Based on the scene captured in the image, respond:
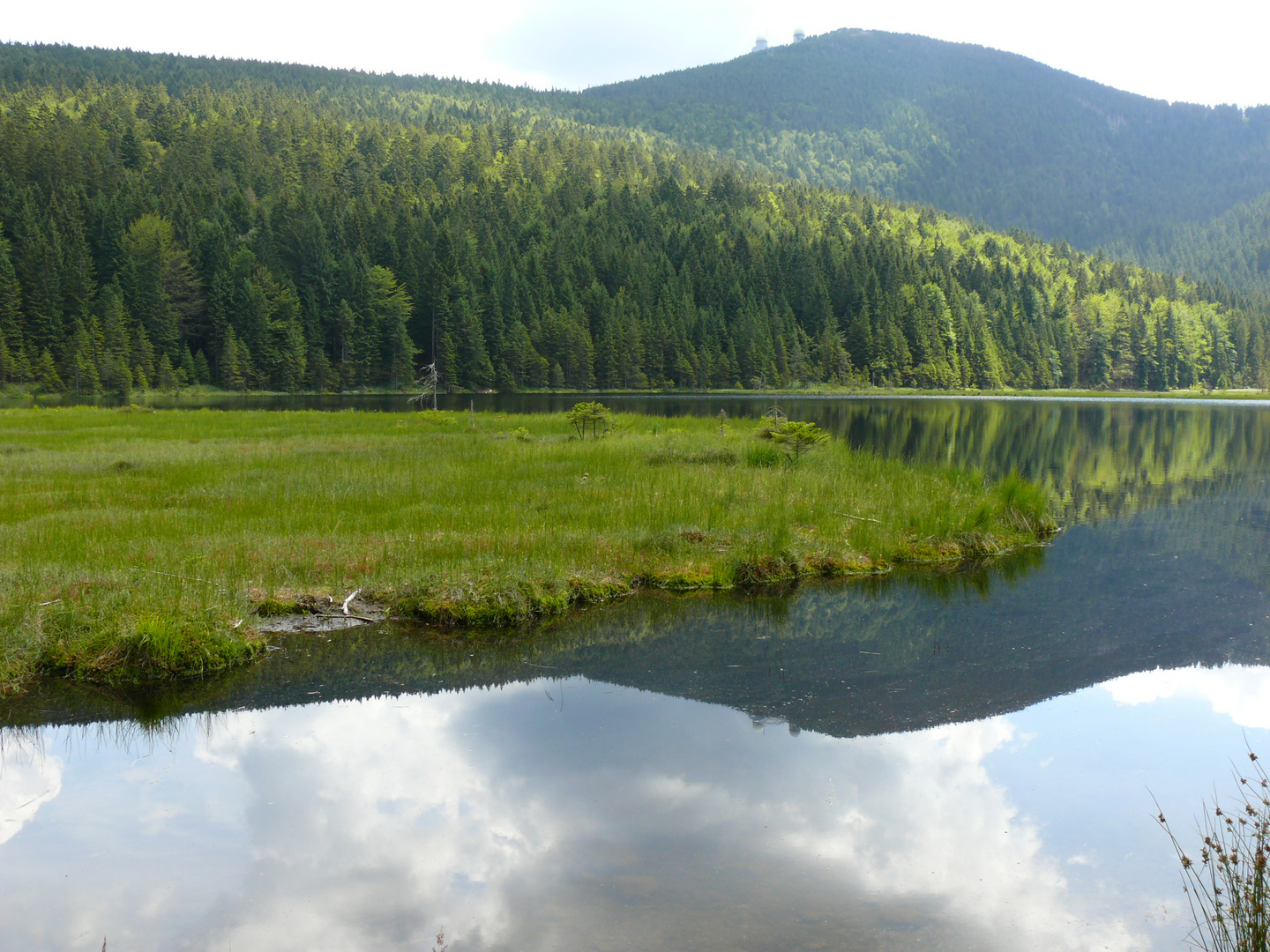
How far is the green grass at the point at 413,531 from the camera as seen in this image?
38.0ft

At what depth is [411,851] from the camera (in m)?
7.42

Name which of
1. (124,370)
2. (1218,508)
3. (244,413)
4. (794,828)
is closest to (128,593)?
(794,828)

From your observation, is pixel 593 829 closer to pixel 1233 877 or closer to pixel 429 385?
pixel 1233 877

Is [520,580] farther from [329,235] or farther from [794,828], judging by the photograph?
[329,235]

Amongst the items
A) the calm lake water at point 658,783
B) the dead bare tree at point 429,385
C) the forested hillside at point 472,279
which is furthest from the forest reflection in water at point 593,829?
the forested hillside at point 472,279

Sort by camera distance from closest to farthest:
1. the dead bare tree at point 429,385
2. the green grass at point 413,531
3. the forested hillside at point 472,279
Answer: the green grass at point 413,531 → the dead bare tree at point 429,385 → the forested hillside at point 472,279

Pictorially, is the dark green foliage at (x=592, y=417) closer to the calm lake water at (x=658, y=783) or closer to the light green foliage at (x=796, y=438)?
the light green foliage at (x=796, y=438)

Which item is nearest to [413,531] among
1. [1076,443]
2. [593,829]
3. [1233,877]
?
[593,829]

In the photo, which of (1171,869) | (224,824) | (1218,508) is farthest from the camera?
(1218,508)

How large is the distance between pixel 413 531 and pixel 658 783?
9.55 metres

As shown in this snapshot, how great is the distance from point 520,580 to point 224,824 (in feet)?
21.3

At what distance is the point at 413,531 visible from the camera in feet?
55.3

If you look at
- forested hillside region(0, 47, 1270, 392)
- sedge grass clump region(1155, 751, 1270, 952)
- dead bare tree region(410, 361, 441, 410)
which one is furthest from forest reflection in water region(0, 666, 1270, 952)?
forested hillside region(0, 47, 1270, 392)

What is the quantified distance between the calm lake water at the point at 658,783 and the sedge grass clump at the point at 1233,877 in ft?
0.71
